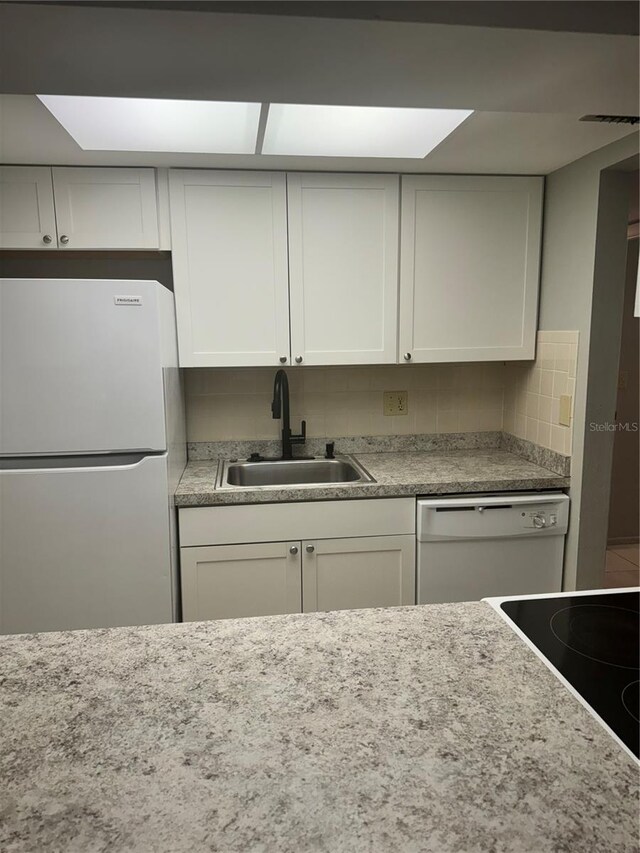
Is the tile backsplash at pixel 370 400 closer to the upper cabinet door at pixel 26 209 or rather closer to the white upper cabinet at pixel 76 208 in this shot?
the white upper cabinet at pixel 76 208

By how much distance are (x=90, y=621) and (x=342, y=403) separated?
4.77ft

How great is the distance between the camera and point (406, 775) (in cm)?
67

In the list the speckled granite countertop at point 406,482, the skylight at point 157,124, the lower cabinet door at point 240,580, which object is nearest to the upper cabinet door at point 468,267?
the speckled granite countertop at point 406,482

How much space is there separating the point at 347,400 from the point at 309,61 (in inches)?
84.7

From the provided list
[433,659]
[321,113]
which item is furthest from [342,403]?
[433,659]

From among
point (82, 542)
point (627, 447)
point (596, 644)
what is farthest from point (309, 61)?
point (627, 447)

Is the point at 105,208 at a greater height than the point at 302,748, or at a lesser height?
greater

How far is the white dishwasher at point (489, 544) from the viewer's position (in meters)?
2.22

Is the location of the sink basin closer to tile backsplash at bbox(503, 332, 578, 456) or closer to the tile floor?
tile backsplash at bbox(503, 332, 578, 456)

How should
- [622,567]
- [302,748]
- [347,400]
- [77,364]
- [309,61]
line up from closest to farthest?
[309,61] → [302,748] → [77,364] → [347,400] → [622,567]

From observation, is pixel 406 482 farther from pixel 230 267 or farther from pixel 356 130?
pixel 356 130

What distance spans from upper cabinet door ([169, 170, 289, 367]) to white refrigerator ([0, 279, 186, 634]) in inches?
9.0

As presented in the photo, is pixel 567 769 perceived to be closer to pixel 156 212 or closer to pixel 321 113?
pixel 321 113

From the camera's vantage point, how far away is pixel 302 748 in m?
0.72
